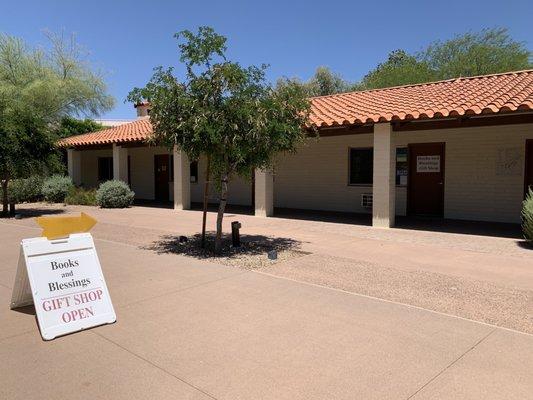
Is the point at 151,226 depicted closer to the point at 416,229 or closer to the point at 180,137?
the point at 180,137

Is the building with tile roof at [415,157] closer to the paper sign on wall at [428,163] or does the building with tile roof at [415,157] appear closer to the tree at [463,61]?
the paper sign on wall at [428,163]

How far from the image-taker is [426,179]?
45.8 feet

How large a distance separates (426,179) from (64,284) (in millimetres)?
11530

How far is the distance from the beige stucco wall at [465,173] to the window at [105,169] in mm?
12788

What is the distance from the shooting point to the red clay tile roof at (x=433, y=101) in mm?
10281

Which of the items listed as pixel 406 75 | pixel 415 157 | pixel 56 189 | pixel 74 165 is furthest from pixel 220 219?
pixel 406 75

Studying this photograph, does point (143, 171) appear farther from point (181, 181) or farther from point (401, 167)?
point (401, 167)

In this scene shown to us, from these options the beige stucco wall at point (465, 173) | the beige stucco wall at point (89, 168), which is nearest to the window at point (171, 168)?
the beige stucco wall at point (89, 168)

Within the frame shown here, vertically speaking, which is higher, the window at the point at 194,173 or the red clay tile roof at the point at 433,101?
the red clay tile roof at the point at 433,101

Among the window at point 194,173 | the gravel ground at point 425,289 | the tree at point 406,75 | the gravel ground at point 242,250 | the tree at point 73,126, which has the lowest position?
the gravel ground at point 425,289

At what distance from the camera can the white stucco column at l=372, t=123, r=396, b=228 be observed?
455 inches

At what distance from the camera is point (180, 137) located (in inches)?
317

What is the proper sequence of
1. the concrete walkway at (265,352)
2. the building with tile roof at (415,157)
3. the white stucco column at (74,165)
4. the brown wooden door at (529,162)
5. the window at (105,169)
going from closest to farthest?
the concrete walkway at (265,352) → the building with tile roof at (415,157) → the brown wooden door at (529,162) → the white stucco column at (74,165) → the window at (105,169)

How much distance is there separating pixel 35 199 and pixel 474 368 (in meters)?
21.3
